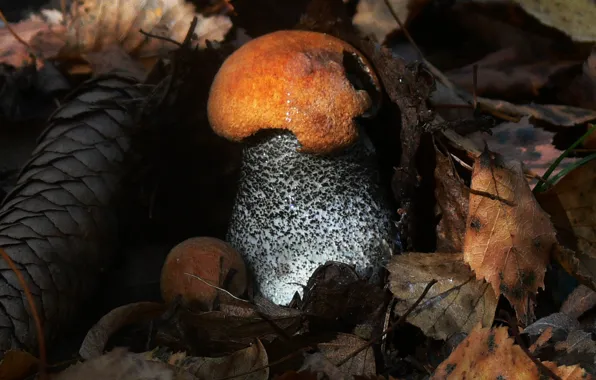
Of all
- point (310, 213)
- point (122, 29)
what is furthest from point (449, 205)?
point (122, 29)

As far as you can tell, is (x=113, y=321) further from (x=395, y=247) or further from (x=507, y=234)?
(x=507, y=234)

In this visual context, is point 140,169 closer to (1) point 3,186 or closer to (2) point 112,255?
(2) point 112,255

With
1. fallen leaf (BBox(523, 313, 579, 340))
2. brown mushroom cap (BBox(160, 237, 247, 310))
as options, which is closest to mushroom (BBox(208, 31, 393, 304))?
brown mushroom cap (BBox(160, 237, 247, 310))

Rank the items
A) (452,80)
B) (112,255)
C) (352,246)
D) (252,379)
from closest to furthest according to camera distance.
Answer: (252,379) < (352,246) < (112,255) < (452,80)

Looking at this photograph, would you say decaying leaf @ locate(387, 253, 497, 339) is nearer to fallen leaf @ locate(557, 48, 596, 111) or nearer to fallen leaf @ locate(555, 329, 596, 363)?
fallen leaf @ locate(555, 329, 596, 363)

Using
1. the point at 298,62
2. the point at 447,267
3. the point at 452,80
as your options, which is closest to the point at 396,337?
the point at 447,267

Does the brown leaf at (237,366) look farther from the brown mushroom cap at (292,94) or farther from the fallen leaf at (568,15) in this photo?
the fallen leaf at (568,15)
